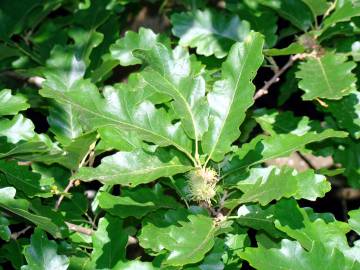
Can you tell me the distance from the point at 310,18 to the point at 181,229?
2.64 ft

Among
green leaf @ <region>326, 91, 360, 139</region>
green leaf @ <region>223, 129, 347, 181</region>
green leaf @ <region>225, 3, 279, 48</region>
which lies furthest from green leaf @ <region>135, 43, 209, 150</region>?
green leaf @ <region>225, 3, 279, 48</region>

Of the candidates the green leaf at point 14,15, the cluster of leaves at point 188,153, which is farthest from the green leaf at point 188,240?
the green leaf at point 14,15

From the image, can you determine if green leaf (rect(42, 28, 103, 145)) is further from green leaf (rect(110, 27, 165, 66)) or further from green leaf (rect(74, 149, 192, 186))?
green leaf (rect(74, 149, 192, 186))

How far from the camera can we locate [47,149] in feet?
4.76

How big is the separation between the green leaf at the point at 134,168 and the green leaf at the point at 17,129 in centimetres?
35

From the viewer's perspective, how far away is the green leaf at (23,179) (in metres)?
1.49

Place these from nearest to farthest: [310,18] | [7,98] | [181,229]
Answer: [181,229] < [7,98] < [310,18]

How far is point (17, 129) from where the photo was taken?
1577 millimetres

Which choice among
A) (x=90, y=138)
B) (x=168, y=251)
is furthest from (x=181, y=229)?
(x=90, y=138)

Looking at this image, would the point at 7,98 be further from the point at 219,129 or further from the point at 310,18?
the point at 310,18

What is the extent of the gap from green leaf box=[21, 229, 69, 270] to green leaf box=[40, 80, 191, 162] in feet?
0.86

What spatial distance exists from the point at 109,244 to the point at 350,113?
0.67 meters

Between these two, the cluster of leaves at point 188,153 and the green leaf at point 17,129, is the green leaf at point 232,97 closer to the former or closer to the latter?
the cluster of leaves at point 188,153

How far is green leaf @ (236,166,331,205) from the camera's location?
4.01 ft
